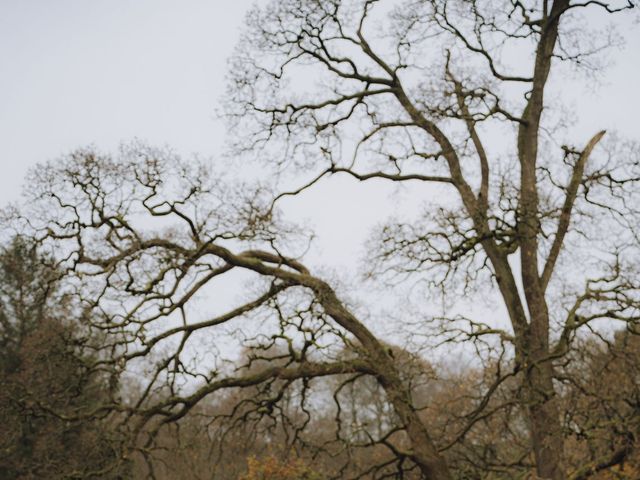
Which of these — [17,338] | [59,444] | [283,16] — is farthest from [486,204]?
[17,338]

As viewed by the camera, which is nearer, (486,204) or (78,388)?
(78,388)

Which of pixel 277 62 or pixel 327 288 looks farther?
pixel 277 62

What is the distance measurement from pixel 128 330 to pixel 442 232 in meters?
5.00

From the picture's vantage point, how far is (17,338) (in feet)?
63.9

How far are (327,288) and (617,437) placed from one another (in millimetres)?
4705

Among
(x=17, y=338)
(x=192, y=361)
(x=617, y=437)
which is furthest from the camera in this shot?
(x=17, y=338)

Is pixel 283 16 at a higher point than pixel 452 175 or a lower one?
higher

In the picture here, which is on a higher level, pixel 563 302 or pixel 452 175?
pixel 452 175

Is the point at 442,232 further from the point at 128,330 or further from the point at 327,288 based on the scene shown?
the point at 128,330

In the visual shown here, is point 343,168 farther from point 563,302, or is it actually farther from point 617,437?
point 617,437

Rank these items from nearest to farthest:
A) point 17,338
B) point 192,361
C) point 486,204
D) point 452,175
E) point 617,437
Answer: point 617,437 → point 192,361 → point 486,204 → point 452,175 → point 17,338

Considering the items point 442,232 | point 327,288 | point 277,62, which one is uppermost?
point 277,62

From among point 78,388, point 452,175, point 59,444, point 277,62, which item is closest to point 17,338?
point 59,444

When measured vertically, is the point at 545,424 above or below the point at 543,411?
below
